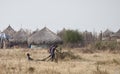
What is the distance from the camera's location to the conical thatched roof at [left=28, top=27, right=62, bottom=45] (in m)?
41.7

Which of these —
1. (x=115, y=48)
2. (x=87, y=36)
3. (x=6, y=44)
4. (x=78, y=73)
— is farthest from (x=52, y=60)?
(x=87, y=36)

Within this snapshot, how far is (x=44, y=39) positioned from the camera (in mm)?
42344

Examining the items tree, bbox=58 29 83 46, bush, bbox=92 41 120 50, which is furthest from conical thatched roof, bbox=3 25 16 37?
bush, bbox=92 41 120 50

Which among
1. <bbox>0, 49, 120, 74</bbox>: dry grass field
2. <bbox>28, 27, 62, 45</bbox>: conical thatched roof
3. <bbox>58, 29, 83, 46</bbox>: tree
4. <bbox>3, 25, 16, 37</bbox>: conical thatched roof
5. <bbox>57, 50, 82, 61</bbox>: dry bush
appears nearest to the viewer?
<bbox>0, 49, 120, 74</bbox>: dry grass field

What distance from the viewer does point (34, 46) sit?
43.4m

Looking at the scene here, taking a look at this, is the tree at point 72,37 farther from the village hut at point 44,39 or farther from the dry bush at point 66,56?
the dry bush at point 66,56

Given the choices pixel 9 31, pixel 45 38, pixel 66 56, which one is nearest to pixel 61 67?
pixel 66 56

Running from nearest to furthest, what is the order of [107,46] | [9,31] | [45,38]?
1. [107,46]
2. [45,38]
3. [9,31]

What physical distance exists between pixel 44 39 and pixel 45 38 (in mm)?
226

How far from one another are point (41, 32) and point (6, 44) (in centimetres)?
930

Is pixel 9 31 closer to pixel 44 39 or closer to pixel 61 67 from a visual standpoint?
pixel 44 39

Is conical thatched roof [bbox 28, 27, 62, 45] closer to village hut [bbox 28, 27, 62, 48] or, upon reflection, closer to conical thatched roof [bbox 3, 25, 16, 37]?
village hut [bbox 28, 27, 62, 48]

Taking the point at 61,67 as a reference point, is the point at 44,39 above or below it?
above

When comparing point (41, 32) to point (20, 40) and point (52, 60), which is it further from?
point (52, 60)
